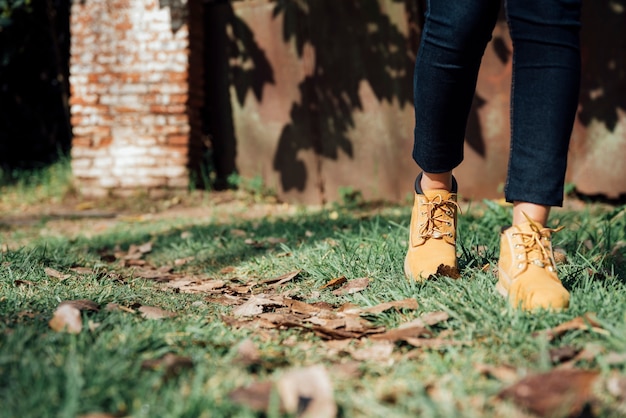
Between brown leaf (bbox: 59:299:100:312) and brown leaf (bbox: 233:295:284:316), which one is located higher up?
brown leaf (bbox: 59:299:100:312)

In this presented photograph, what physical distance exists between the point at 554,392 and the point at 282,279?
119 cm

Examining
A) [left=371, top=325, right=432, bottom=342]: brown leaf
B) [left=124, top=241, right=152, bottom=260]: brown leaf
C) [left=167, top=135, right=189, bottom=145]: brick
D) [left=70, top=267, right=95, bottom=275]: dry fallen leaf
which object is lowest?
[left=124, top=241, right=152, bottom=260]: brown leaf

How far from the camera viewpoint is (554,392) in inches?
36.7

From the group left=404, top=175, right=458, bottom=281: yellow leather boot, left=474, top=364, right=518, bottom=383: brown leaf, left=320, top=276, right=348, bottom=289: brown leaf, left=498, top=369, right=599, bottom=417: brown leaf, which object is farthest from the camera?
left=320, top=276, right=348, bottom=289: brown leaf

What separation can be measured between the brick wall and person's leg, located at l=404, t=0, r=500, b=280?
3322 mm

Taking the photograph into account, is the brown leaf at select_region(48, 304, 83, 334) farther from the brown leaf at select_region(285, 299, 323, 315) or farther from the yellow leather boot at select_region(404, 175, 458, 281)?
the yellow leather boot at select_region(404, 175, 458, 281)

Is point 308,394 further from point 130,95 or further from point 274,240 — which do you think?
point 130,95

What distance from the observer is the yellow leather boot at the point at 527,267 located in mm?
1376

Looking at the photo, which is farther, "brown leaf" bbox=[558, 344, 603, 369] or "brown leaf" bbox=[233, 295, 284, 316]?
"brown leaf" bbox=[233, 295, 284, 316]

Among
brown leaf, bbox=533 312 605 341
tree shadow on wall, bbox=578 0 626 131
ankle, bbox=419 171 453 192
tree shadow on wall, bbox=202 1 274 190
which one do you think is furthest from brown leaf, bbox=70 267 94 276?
tree shadow on wall, bbox=578 0 626 131

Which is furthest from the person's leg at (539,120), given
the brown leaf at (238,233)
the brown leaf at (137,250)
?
the brown leaf at (137,250)

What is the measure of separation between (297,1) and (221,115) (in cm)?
108

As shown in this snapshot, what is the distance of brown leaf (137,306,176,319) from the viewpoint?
1459 millimetres

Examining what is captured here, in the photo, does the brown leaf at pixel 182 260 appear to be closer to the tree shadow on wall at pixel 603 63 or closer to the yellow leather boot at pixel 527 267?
the yellow leather boot at pixel 527 267
